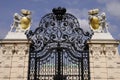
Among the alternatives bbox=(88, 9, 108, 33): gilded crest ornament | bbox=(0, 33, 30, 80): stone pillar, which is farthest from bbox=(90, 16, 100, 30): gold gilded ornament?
bbox=(0, 33, 30, 80): stone pillar

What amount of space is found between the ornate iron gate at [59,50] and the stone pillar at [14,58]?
309mm

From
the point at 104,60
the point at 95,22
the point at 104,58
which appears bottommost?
the point at 104,60

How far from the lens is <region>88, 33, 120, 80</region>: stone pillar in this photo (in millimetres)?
12797

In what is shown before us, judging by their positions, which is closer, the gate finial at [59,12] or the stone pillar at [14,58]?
the stone pillar at [14,58]

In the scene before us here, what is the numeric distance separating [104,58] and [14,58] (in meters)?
4.62

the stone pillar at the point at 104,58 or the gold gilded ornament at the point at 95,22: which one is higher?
the gold gilded ornament at the point at 95,22

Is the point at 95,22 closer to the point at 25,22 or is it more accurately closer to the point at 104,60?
the point at 104,60

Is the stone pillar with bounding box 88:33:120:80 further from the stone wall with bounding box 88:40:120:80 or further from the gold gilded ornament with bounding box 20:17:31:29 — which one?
the gold gilded ornament with bounding box 20:17:31:29

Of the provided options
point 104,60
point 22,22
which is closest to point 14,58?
point 22,22

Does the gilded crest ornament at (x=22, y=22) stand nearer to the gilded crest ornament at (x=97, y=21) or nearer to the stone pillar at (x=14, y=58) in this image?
the stone pillar at (x=14, y=58)

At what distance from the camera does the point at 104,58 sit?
13.0 m

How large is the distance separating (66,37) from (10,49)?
2972 millimetres

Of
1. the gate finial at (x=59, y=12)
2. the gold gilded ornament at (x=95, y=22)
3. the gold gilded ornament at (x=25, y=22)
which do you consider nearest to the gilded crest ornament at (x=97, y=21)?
the gold gilded ornament at (x=95, y=22)

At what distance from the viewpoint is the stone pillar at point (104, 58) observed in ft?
42.0
